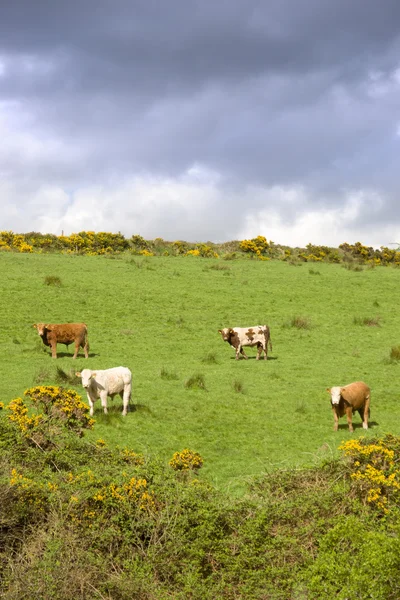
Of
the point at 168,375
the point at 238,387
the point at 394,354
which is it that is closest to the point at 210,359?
the point at 168,375

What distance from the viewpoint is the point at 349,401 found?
1606cm

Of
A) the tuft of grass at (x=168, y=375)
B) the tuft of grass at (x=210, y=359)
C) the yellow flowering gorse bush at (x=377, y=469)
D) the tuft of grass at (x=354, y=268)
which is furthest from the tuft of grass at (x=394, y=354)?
the tuft of grass at (x=354, y=268)

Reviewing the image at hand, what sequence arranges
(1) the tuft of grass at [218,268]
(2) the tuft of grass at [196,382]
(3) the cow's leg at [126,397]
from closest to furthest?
(3) the cow's leg at [126,397], (2) the tuft of grass at [196,382], (1) the tuft of grass at [218,268]

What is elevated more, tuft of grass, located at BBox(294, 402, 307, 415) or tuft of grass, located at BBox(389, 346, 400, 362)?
tuft of grass, located at BBox(389, 346, 400, 362)

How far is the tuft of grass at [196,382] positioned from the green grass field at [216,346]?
24 centimetres

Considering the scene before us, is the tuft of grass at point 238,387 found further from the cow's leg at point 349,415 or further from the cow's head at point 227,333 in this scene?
the cow's head at point 227,333

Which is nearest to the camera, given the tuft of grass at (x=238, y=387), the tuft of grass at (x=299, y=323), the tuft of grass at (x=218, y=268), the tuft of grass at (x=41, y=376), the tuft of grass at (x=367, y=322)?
the tuft of grass at (x=41, y=376)

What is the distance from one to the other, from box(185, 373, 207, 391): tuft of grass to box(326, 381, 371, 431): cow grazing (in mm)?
4566

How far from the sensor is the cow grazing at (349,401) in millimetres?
15898

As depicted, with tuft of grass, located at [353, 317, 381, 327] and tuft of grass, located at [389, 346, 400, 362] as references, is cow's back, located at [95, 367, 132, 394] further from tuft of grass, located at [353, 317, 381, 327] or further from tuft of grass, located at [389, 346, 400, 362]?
tuft of grass, located at [353, 317, 381, 327]

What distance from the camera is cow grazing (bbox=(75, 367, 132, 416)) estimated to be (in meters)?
15.9

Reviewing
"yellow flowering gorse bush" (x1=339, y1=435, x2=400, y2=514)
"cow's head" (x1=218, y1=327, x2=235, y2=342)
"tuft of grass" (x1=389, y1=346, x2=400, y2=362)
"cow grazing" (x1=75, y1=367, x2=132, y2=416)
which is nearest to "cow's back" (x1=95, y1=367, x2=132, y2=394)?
"cow grazing" (x1=75, y1=367, x2=132, y2=416)

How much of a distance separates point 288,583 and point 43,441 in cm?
506

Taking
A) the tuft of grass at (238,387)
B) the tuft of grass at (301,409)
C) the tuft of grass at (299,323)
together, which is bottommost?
the tuft of grass at (301,409)
